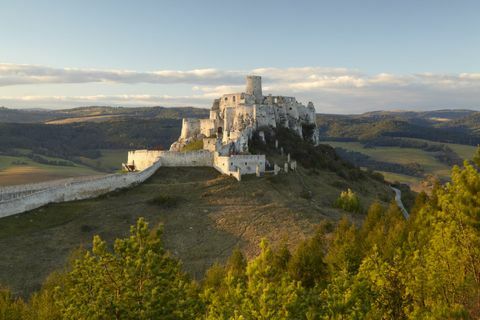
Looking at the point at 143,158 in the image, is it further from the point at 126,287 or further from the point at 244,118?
the point at 126,287


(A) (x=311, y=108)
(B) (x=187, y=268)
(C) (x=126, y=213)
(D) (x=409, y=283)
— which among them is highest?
(A) (x=311, y=108)

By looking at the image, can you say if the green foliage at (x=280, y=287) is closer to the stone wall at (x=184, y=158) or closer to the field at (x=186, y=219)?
the field at (x=186, y=219)

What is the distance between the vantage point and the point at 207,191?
219 ft

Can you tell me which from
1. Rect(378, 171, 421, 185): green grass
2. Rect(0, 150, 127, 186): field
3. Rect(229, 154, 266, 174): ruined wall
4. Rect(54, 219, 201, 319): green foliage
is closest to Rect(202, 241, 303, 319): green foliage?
Rect(54, 219, 201, 319): green foliage

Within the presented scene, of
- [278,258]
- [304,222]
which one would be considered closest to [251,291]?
[278,258]

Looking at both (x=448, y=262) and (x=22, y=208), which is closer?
(x=448, y=262)

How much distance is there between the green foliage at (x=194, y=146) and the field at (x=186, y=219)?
1177 centimetres

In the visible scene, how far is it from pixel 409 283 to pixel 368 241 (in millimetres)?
19185

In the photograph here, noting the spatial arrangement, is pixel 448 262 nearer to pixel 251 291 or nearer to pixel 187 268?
pixel 251 291

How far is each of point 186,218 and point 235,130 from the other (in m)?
32.7

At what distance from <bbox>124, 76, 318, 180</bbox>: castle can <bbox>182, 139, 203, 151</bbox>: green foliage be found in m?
0.39

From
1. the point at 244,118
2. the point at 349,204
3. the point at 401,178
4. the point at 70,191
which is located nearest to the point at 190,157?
the point at 70,191

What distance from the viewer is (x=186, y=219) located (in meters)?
59.6

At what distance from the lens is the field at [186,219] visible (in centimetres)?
4850
